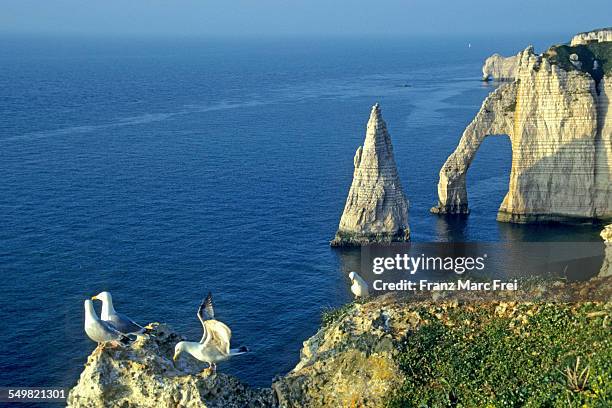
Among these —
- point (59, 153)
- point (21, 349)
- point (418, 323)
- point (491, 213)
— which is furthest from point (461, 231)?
point (59, 153)

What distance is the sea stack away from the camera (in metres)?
75.5

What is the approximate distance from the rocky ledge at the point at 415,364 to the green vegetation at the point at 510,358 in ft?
0.12

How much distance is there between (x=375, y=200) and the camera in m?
75.8

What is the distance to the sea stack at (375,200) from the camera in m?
75.5

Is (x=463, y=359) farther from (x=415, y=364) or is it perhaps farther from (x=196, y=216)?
(x=196, y=216)

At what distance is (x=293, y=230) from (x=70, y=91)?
118259 mm

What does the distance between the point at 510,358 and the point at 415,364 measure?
10.7 ft

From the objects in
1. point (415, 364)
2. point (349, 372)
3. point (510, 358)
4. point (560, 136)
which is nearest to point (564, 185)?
point (560, 136)

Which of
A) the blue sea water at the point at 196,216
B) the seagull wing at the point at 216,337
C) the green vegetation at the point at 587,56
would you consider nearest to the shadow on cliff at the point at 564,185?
the blue sea water at the point at 196,216

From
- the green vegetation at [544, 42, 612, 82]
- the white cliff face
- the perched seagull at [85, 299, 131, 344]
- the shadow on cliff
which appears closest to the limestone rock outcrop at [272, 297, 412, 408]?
the perched seagull at [85, 299, 131, 344]

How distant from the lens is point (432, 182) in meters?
98.4

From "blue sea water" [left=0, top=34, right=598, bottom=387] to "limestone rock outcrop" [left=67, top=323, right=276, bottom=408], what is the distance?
24.3 m

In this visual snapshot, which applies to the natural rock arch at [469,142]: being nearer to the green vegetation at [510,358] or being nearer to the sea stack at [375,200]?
the sea stack at [375,200]

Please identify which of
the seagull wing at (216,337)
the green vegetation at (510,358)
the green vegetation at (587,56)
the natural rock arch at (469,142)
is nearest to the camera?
the seagull wing at (216,337)
